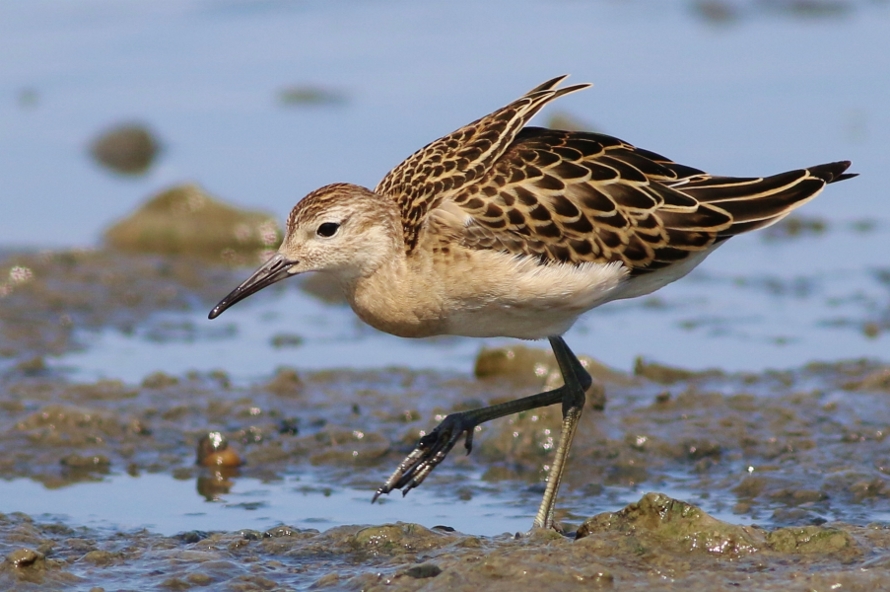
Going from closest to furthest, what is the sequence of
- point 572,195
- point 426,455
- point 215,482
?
point 572,195 → point 426,455 → point 215,482

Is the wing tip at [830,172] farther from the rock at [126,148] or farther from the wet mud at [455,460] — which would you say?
the rock at [126,148]

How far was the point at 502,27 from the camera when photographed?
55.4 ft

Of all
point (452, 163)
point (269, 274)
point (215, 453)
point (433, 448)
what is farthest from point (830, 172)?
point (215, 453)

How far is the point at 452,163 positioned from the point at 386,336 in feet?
11.8

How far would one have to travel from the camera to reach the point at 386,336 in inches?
416

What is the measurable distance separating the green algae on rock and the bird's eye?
4.90 metres

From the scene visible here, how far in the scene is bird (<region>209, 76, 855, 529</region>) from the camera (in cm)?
687

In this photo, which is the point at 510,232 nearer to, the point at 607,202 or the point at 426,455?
the point at 607,202

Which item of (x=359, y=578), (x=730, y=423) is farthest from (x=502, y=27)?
(x=359, y=578)

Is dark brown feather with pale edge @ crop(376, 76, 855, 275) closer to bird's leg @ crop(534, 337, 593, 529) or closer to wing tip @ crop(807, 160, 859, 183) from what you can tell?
wing tip @ crop(807, 160, 859, 183)

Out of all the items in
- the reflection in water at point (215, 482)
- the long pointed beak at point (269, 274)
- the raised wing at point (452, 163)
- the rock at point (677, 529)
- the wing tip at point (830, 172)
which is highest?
the raised wing at point (452, 163)

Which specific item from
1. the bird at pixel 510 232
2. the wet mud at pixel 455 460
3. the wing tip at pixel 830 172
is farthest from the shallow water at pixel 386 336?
the wing tip at pixel 830 172

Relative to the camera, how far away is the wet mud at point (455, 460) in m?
6.14

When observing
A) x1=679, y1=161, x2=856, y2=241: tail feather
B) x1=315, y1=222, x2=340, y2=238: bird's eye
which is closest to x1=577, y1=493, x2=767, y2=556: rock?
x1=679, y1=161, x2=856, y2=241: tail feather
